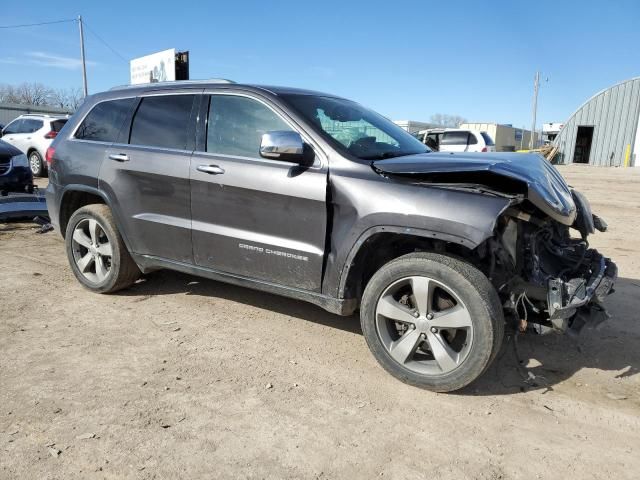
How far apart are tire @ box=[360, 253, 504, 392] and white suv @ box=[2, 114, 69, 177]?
1327cm

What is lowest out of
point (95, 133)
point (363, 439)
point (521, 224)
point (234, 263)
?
point (363, 439)

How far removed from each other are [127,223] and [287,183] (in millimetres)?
1711

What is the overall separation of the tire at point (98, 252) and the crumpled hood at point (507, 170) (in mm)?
2560

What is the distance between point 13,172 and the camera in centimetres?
807

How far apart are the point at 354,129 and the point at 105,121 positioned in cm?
237

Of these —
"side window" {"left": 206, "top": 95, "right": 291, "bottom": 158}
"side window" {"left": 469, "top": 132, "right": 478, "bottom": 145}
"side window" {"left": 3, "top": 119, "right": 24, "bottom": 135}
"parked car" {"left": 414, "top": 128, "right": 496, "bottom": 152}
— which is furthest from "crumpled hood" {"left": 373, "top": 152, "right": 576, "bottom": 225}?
"side window" {"left": 3, "top": 119, "right": 24, "bottom": 135}

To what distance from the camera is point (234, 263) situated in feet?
12.4

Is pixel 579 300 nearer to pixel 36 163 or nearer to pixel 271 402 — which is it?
pixel 271 402

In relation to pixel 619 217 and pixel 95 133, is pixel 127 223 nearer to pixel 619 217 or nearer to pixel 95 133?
pixel 95 133

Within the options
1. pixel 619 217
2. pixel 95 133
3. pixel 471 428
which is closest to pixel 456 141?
pixel 619 217

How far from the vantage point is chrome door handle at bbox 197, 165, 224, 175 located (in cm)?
372

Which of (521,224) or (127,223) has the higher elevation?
(521,224)

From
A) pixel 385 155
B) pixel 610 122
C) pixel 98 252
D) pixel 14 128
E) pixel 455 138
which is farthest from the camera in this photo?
pixel 610 122

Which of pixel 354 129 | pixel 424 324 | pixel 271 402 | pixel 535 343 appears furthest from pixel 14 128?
pixel 535 343
